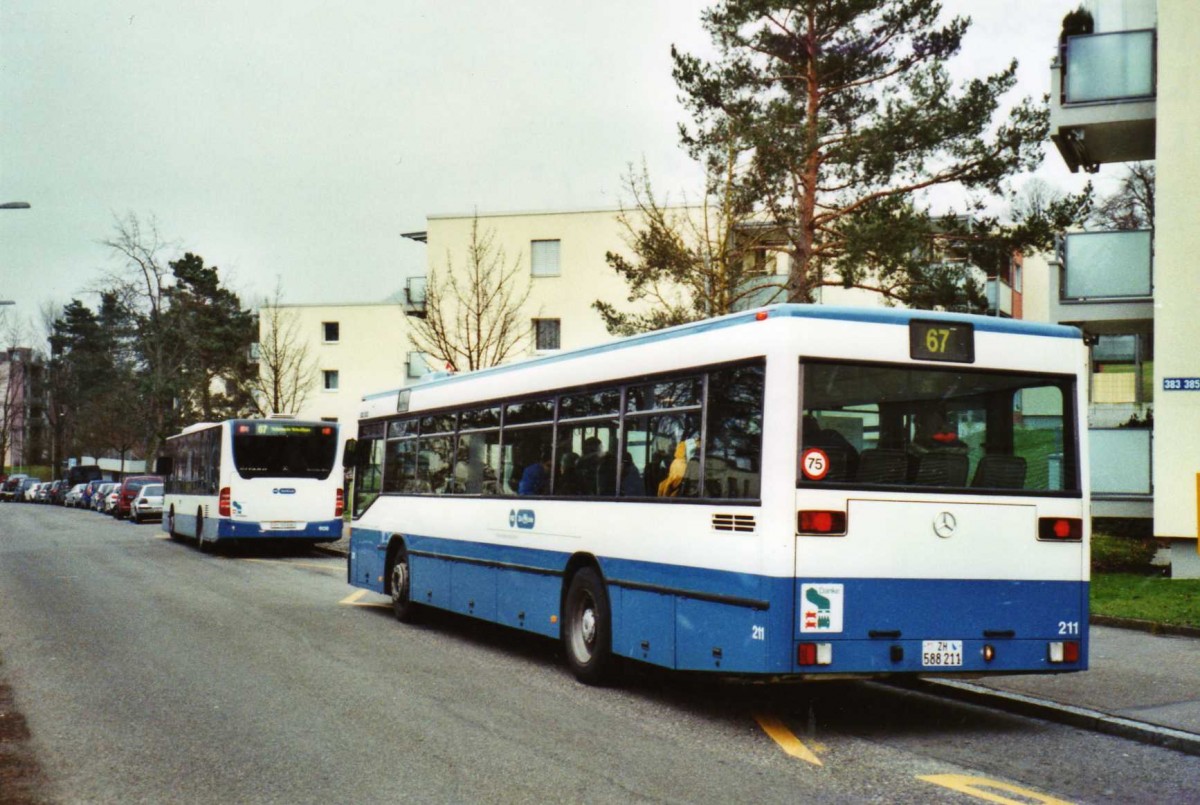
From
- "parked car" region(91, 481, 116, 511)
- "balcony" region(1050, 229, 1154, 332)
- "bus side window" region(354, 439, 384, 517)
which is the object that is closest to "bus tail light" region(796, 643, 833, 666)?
"bus side window" region(354, 439, 384, 517)

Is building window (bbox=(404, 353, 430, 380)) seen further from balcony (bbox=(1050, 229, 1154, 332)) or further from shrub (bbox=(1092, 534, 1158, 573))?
shrub (bbox=(1092, 534, 1158, 573))

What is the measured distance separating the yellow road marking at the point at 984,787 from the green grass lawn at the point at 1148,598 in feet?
23.2

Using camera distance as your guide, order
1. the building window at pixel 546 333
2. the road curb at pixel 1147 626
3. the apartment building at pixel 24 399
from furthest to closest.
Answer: the apartment building at pixel 24 399
the building window at pixel 546 333
the road curb at pixel 1147 626

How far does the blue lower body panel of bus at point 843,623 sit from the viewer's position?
8.27 meters

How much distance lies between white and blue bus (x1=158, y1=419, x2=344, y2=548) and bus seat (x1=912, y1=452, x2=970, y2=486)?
20.5 meters

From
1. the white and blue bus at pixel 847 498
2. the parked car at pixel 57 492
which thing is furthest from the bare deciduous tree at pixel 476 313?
the parked car at pixel 57 492

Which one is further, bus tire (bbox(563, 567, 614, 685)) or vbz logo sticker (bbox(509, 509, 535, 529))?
vbz logo sticker (bbox(509, 509, 535, 529))

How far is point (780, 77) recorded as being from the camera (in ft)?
97.2

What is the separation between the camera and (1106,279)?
2270cm

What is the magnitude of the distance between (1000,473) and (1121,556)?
1397 cm

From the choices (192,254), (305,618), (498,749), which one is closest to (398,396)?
(305,618)

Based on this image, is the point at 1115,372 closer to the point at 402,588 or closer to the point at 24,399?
the point at 402,588

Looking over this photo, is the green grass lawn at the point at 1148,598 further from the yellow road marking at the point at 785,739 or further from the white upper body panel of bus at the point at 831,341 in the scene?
the yellow road marking at the point at 785,739

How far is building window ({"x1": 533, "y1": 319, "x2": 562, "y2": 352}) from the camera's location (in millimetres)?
55906
